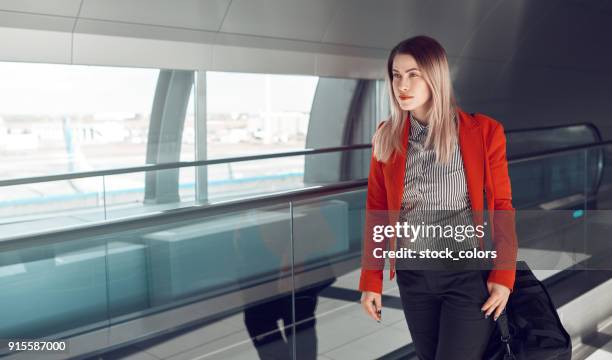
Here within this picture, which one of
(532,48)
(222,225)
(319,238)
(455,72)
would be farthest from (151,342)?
(532,48)

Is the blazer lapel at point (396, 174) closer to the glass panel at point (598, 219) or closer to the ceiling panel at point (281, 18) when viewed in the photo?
the glass panel at point (598, 219)

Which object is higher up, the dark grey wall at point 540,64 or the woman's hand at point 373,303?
the dark grey wall at point 540,64

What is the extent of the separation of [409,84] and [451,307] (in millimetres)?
718

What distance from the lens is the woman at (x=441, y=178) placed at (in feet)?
6.91

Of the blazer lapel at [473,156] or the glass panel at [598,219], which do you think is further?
the glass panel at [598,219]

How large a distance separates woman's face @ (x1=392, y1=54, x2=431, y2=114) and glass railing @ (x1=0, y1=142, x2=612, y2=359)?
839 millimetres

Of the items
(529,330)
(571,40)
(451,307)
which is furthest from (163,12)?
(571,40)

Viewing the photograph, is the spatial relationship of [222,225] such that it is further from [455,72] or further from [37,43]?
[455,72]

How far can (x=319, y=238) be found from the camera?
3.50 metres

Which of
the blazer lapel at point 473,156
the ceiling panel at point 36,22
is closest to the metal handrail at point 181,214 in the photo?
the blazer lapel at point 473,156

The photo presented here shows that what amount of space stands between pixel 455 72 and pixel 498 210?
9.78 m

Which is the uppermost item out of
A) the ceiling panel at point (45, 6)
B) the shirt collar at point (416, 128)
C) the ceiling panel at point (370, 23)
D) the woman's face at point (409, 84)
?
the ceiling panel at point (370, 23)

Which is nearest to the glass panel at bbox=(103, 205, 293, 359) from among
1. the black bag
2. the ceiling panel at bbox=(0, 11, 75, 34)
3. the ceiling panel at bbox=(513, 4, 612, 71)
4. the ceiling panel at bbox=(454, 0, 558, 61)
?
the black bag

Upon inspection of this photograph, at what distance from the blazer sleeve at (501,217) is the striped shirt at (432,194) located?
91 millimetres
